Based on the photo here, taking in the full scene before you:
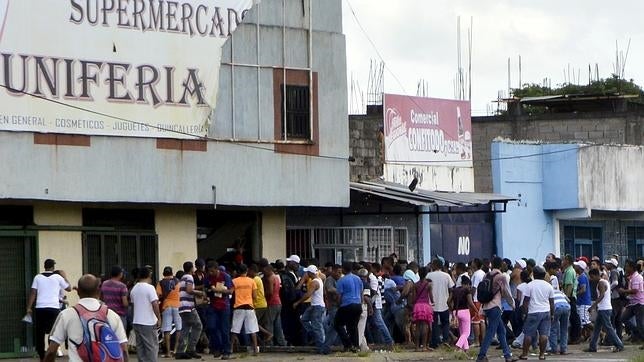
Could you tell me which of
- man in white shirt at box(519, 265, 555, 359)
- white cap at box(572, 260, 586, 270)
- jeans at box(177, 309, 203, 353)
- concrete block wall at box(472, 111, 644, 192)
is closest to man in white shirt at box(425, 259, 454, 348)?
man in white shirt at box(519, 265, 555, 359)

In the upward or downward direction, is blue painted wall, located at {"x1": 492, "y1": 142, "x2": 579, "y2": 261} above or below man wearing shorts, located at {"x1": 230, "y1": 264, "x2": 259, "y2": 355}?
above

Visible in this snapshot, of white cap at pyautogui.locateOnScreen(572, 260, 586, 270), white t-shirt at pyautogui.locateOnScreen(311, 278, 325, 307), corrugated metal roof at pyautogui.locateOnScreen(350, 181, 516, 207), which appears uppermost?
corrugated metal roof at pyautogui.locateOnScreen(350, 181, 516, 207)

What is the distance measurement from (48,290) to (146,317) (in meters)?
2.90

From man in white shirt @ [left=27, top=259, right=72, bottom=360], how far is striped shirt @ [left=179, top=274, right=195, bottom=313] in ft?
7.27

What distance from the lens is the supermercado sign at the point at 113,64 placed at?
1011 inches

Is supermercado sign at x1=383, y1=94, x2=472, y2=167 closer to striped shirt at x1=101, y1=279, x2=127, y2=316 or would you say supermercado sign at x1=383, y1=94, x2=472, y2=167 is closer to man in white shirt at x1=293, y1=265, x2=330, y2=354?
man in white shirt at x1=293, y1=265, x2=330, y2=354

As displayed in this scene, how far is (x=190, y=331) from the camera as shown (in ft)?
83.1

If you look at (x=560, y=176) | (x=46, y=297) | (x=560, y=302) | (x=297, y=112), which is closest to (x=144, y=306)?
(x=46, y=297)

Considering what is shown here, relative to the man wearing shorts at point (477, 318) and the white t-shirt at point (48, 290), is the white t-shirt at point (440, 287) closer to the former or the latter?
the man wearing shorts at point (477, 318)

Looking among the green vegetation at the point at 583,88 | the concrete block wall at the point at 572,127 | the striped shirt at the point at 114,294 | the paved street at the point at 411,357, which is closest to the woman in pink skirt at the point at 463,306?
the paved street at the point at 411,357

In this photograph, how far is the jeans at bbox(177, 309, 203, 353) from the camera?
990 inches

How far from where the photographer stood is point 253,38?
1155 inches

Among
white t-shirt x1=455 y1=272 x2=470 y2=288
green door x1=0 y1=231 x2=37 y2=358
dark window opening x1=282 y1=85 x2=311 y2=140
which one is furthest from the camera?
dark window opening x1=282 y1=85 x2=311 y2=140

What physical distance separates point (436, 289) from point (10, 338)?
7639 mm
